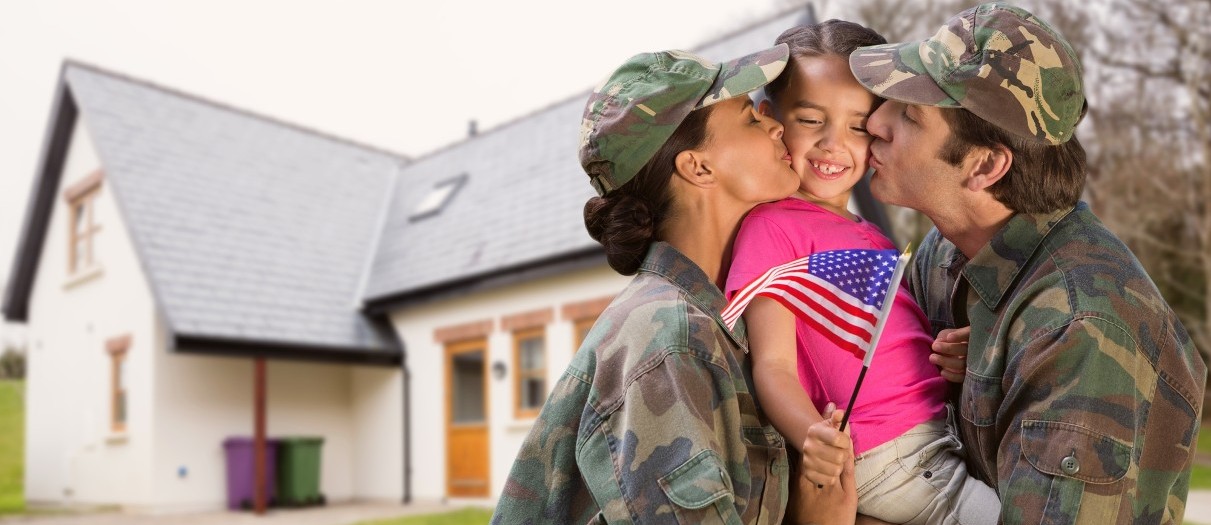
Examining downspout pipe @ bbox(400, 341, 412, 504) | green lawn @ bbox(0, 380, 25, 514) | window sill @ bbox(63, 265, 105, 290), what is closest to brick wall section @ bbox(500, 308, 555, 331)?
downspout pipe @ bbox(400, 341, 412, 504)

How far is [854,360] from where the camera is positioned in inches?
82.0

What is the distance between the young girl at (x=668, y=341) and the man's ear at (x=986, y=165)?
375mm

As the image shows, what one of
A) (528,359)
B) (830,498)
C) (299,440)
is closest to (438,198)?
(528,359)

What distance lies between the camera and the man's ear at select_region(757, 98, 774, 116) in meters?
2.43

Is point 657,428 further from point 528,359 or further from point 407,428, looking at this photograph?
point 407,428

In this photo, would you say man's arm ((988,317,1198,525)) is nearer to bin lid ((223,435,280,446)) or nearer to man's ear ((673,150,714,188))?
man's ear ((673,150,714,188))

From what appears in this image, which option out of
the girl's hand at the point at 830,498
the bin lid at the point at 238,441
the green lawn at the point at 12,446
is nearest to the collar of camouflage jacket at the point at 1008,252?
the girl's hand at the point at 830,498

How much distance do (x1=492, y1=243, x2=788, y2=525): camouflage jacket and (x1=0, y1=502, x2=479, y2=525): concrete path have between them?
10269mm

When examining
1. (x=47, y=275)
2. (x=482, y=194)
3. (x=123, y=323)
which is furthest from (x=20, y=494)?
(x=482, y=194)

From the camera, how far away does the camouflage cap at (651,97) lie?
201cm

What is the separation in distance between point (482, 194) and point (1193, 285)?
16187mm

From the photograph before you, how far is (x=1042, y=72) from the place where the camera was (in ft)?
6.17

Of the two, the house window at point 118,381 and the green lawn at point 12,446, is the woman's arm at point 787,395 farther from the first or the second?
the green lawn at point 12,446

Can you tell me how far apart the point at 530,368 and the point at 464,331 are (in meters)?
1.26
